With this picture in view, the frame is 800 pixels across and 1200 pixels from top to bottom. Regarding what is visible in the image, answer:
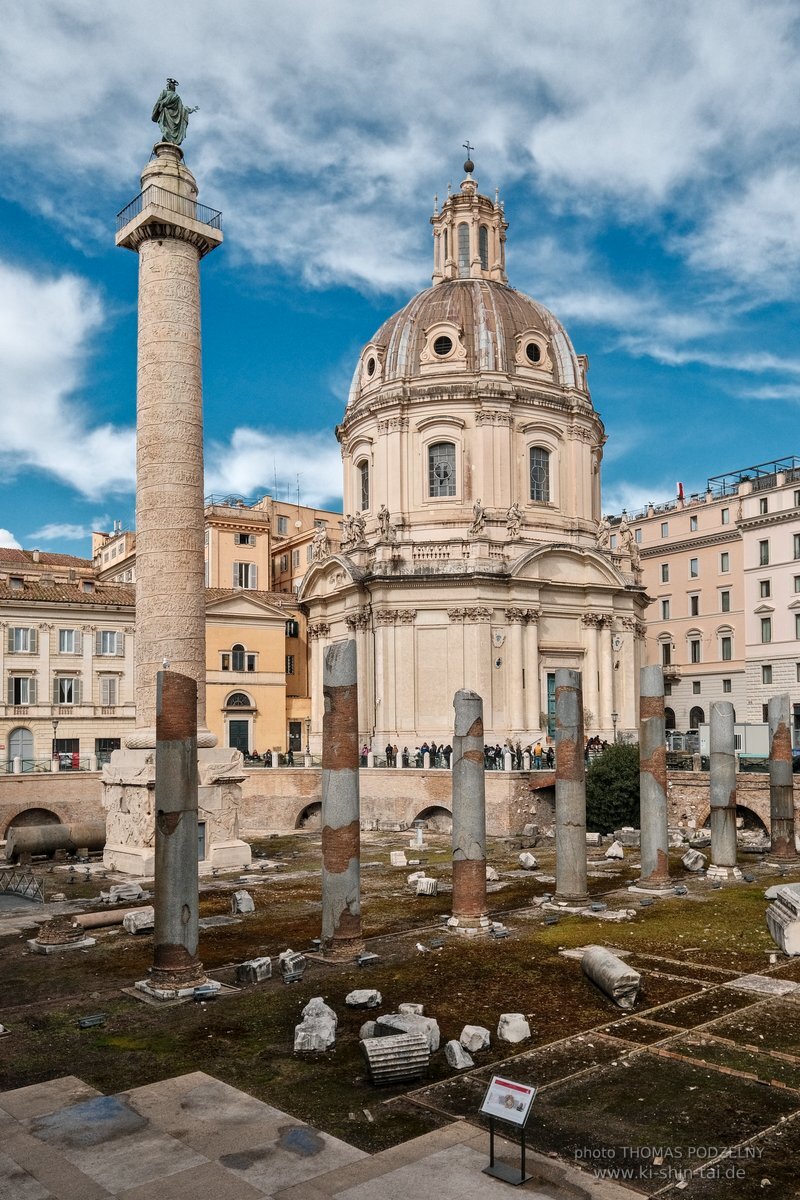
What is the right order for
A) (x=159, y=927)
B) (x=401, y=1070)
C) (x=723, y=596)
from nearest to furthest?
(x=401, y=1070), (x=159, y=927), (x=723, y=596)

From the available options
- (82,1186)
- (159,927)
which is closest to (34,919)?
(159,927)

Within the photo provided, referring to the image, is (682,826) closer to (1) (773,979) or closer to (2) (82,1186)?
(1) (773,979)

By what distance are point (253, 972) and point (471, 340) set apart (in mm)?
37490

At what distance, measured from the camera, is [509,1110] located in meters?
8.50

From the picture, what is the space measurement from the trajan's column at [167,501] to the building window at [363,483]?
908 inches

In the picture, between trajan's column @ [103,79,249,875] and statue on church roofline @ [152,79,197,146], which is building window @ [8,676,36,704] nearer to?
trajan's column @ [103,79,249,875]

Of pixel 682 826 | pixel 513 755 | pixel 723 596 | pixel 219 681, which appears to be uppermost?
pixel 723 596

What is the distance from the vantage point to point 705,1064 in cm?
1127

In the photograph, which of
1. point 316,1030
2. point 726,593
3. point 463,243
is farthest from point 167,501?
point 726,593

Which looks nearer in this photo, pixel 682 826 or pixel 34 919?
pixel 34 919

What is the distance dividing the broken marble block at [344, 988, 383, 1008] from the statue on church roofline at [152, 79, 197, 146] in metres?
22.2

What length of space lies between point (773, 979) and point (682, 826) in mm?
21513

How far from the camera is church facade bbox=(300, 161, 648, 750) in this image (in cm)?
4381


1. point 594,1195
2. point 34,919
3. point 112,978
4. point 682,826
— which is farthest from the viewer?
point 682,826
